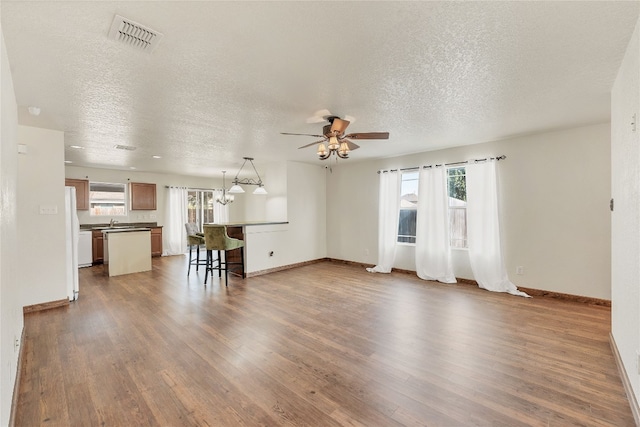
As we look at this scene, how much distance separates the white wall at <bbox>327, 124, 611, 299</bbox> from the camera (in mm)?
3711

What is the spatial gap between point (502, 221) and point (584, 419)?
3.17 meters

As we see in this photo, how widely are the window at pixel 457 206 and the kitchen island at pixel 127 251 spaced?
6.13 meters

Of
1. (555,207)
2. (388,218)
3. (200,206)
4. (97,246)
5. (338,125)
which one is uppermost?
(338,125)

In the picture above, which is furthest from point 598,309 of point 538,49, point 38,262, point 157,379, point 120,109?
point 38,262

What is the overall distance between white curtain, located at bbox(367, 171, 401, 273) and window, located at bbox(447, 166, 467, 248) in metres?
0.96

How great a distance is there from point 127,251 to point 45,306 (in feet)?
7.08

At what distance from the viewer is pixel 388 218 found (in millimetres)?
5695

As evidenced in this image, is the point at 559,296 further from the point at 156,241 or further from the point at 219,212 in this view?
the point at 156,241

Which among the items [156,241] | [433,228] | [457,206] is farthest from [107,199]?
[457,206]

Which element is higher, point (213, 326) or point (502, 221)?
point (502, 221)

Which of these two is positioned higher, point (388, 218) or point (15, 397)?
point (388, 218)

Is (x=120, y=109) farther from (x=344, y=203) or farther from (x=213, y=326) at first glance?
(x=344, y=203)

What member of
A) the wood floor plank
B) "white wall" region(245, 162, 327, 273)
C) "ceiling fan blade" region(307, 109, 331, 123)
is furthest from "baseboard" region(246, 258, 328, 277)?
"ceiling fan blade" region(307, 109, 331, 123)

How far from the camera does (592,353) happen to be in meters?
2.47
